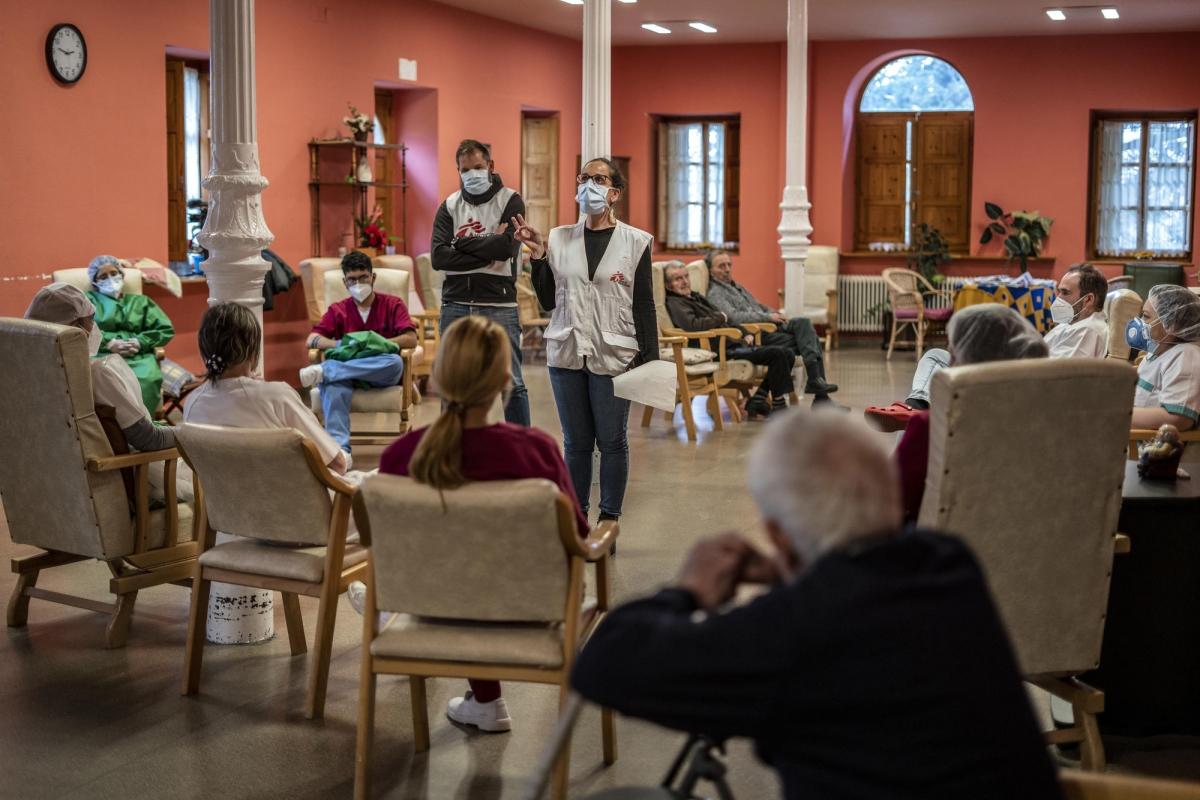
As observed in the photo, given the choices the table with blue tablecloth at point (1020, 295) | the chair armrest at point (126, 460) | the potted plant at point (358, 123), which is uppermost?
the potted plant at point (358, 123)

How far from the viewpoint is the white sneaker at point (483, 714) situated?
3.79 meters

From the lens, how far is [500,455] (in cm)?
319

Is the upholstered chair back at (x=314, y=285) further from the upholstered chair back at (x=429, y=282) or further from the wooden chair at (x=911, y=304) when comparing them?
the wooden chair at (x=911, y=304)

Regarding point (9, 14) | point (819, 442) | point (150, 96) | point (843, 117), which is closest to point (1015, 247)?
point (843, 117)

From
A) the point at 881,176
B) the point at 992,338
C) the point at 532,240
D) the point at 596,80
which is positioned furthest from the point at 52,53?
the point at 881,176

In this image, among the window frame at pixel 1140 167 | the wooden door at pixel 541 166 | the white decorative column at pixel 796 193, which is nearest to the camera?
the white decorative column at pixel 796 193

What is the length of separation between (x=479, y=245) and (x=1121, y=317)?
3378mm

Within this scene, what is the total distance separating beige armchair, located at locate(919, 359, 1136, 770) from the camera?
3.11 metres

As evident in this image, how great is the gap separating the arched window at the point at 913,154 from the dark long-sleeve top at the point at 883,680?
599 inches

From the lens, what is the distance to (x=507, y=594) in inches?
121

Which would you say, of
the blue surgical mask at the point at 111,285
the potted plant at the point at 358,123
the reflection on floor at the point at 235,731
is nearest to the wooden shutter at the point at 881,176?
the potted plant at the point at 358,123

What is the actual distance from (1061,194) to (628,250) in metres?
11.7

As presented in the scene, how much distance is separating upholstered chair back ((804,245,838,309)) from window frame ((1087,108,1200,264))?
9.75ft

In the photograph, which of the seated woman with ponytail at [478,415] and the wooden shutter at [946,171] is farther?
the wooden shutter at [946,171]
